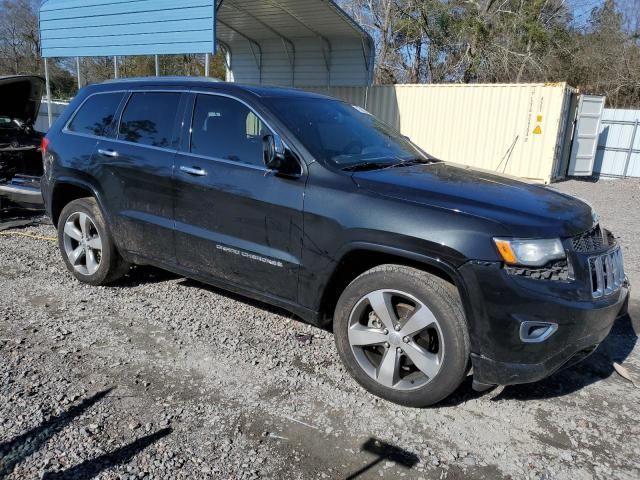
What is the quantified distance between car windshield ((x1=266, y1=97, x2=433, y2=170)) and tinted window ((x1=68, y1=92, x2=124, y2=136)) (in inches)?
68.4

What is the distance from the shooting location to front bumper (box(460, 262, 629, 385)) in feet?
9.09

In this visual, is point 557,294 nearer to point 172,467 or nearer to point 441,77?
point 172,467

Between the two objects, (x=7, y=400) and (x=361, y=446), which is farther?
(x=7, y=400)

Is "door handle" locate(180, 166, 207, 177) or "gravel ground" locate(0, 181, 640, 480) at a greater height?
"door handle" locate(180, 166, 207, 177)

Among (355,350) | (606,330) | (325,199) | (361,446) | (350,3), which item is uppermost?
(350,3)

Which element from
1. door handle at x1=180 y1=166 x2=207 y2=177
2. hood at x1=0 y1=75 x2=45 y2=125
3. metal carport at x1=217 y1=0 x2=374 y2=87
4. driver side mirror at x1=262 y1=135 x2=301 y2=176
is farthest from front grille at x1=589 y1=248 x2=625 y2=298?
metal carport at x1=217 y1=0 x2=374 y2=87

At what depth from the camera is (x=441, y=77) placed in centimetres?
2558

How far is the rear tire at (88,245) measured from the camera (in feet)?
15.7

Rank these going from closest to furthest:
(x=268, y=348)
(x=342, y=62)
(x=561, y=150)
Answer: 1. (x=268, y=348)
2. (x=561, y=150)
3. (x=342, y=62)

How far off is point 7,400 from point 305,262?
6.37 feet

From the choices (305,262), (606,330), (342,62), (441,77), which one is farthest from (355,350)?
(441,77)

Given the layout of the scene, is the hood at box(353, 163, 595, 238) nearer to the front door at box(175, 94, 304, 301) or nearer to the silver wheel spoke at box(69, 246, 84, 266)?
the front door at box(175, 94, 304, 301)

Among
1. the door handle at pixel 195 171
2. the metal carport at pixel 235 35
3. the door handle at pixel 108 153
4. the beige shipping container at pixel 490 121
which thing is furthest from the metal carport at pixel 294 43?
the door handle at pixel 195 171

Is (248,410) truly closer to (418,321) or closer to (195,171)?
(418,321)
